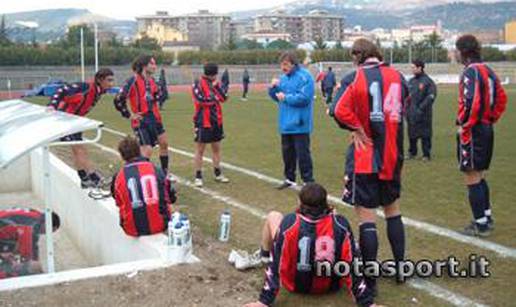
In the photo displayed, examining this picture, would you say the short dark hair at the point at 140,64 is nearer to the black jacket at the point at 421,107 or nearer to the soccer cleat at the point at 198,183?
the soccer cleat at the point at 198,183

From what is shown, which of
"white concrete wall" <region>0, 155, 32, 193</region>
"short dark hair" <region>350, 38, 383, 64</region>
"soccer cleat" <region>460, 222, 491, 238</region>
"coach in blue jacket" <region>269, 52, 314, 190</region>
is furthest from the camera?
"white concrete wall" <region>0, 155, 32, 193</region>

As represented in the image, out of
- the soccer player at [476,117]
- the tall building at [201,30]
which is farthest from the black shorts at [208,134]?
the tall building at [201,30]

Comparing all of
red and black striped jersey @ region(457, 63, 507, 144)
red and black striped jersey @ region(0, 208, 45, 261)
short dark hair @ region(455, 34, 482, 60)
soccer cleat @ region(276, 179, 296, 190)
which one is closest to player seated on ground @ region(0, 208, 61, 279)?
red and black striped jersey @ region(0, 208, 45, 261)

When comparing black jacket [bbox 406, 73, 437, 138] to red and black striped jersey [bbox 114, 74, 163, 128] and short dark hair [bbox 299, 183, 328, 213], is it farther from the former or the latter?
short dark hair [bbox 299, 183, 328, 213]

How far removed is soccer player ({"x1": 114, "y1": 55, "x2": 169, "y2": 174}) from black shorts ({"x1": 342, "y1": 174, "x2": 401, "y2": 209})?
523 centimetres

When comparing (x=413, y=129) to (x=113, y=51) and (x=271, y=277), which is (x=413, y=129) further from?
(x=113, y=51)

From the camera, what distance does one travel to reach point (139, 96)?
1011cm

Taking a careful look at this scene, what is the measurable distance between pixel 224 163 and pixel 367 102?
766 cm

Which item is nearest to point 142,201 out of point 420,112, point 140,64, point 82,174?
point 82,174

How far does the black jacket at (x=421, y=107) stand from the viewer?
43.0 ft

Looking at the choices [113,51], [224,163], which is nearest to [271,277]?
[224,163]

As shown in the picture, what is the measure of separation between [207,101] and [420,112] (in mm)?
4747

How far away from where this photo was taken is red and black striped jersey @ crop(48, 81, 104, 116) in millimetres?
9797

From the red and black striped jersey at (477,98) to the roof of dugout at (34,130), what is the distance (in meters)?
3.49
